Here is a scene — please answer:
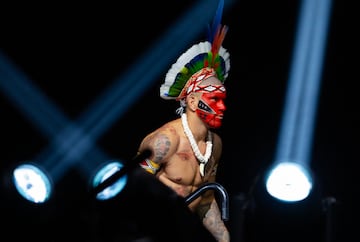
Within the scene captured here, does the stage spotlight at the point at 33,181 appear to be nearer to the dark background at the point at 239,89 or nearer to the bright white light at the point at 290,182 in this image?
the dark background at the point at 239,89

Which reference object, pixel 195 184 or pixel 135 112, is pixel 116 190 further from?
pixel 135 112

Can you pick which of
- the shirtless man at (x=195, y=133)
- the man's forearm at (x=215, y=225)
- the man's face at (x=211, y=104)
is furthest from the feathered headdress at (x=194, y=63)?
the man's forearm at (x=215, y=225)

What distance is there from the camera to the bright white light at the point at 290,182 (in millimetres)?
3807

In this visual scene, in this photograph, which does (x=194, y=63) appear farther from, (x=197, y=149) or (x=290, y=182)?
(x=290, y=182)

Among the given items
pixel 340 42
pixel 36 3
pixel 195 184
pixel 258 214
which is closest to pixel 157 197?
pixel 195 184

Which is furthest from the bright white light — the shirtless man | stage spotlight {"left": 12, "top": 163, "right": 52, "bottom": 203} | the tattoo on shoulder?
stage spotlight {"left": 12, "top": 163, "right": 52, "bottom": 203}

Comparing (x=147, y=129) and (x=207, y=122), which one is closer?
(x=207, y=122)

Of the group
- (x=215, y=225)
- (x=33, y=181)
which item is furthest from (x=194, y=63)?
(x=33, y=181)

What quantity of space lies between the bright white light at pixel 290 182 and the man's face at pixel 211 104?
489mm

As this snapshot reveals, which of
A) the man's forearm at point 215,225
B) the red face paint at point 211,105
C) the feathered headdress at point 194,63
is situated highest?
the feathered headdress at point 194,63

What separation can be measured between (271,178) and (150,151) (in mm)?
1937

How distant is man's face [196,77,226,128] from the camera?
352cm

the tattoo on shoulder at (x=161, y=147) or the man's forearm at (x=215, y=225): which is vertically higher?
the tattoo on shoulder at (x=161, y=147)

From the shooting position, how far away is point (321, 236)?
14.1 ft
